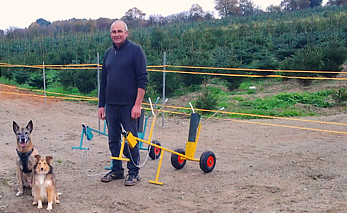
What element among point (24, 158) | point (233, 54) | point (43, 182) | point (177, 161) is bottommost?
point (177, 161)

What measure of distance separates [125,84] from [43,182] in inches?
61.7

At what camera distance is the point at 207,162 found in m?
5.14

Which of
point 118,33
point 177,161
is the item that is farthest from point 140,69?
point 177,161

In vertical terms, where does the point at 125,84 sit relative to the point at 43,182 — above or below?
above

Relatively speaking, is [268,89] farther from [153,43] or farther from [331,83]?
[153,43]

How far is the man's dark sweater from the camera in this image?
454 cm

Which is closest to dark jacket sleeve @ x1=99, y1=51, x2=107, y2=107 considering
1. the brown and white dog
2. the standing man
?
the standing man

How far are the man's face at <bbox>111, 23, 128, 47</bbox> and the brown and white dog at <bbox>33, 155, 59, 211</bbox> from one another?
1711mm

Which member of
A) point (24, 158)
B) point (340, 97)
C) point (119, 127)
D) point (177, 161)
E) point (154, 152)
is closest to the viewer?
point (24, 158)

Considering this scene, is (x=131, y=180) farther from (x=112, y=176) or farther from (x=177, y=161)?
(x=177, y=161)

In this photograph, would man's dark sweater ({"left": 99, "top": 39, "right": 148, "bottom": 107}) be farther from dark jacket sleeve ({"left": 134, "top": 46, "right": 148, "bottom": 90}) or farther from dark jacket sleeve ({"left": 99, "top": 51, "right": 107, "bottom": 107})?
dark jacket sleeve ({"left": 99, "top": 51, "right": 107, "bottom": 107})

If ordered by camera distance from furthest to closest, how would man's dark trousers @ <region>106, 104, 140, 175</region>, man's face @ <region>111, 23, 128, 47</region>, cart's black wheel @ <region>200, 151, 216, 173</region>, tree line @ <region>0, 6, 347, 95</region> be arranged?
tree line @ <region>0, 6, 347, 95</region>
cart's black wheel @ <region>200, 151, 216, 173</region>
man's dark trousers @ <region>106, 104, 140, 175</region>
man's face @ <region>111, 23, 128, 47</region>

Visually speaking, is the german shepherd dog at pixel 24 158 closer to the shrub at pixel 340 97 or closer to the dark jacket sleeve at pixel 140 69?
the dark jacket sleeve at pixel 140 69

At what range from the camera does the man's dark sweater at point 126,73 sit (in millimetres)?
4539
